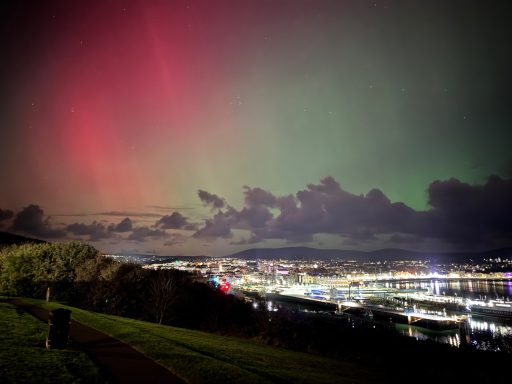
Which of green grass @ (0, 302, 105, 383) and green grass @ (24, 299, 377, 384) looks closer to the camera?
green grass @ (0, 302, 105, 383)

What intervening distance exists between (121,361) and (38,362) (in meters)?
2.47

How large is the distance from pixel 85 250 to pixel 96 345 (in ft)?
138

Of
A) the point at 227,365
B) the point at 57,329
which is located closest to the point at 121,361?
the point at 57,329

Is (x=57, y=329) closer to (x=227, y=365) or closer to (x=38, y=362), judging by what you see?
(x=38, y=362)

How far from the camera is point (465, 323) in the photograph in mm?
84625

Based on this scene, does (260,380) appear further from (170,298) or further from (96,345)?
(170,298)

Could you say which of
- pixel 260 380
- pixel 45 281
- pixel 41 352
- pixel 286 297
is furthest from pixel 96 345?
pixel 286 297

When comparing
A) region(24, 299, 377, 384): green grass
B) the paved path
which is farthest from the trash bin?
region(24, 299, 377, 384): green grass

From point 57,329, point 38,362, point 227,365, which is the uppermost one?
point 57,329

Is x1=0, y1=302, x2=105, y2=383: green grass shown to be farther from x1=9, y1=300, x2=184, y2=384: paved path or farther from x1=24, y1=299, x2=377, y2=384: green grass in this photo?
x1=24, y1=299, x2=377, y2=384: green grass

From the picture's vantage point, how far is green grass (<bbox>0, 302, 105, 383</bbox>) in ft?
30.6

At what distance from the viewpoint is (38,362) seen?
34.9 feet

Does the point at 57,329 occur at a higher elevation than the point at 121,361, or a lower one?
higher

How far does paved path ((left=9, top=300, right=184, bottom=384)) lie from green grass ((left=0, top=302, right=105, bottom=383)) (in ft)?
1.69
